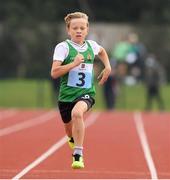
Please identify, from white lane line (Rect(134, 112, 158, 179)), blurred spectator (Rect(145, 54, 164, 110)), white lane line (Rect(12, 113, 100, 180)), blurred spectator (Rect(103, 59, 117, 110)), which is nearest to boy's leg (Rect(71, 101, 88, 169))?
white lane line (Rect(12, 113, 100, 180))

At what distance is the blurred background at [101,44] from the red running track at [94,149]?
724 centimetres

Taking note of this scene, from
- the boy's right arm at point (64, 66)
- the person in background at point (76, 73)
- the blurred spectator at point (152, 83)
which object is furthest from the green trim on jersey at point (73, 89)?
the blurred spectator at point (152, 83)

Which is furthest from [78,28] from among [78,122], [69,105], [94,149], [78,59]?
[94,149]

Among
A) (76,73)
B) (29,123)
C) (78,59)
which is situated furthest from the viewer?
(29,123)

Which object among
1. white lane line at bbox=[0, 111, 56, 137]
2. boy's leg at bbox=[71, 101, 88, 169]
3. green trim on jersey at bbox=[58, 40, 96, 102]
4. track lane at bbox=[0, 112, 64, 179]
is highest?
green trim on jersey at bbox=[58, 40, 96, 102]

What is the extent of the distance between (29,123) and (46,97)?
12636mm

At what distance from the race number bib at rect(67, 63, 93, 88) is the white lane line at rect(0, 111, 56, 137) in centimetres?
734

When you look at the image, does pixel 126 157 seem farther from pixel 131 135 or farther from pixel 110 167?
pixel 131 135

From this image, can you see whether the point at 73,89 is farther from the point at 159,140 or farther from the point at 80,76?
the point at 159,140

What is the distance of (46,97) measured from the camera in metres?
34.6

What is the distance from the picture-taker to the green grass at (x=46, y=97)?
32.3 m

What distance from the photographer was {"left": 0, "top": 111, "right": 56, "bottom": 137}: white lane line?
61.4ft

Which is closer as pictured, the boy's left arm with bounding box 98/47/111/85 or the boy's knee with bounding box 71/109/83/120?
the boy's knee with bounding box 71/109/83/120

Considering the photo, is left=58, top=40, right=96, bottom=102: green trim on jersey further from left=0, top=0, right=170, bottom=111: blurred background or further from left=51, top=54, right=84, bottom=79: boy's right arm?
left=0, top=0, right=170, bottom=111: blurred background
